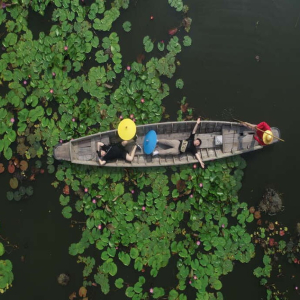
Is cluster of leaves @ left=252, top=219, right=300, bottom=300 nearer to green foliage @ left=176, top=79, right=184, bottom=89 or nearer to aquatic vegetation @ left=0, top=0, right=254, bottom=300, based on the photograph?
aquatic vegetation @ left=0, top=0, right=254, bottom=300

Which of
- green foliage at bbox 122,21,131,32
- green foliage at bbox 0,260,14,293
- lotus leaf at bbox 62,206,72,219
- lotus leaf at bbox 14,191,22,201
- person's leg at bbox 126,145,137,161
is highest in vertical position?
green foliage at bbox 122,21,131,32

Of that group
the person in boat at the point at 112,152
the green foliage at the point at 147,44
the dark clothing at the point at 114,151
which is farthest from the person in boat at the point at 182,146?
the green foliage at the point at 147,44

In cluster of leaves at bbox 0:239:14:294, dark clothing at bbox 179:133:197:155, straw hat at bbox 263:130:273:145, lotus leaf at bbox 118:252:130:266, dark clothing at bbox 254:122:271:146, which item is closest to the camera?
straw hat at bbox 263:130:273:145


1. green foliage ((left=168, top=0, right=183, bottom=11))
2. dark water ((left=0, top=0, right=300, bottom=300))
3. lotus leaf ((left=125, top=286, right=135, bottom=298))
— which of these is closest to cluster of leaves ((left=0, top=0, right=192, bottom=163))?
dark water ((left=0, top=0, right=300, bottom=300))

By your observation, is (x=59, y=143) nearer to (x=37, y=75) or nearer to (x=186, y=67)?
(x=37, y=75)

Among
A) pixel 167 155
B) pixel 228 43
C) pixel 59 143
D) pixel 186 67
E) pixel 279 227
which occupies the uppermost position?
pixel 228 43

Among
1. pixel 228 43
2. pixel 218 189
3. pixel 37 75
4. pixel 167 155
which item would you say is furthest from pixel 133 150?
pixel 228 43
